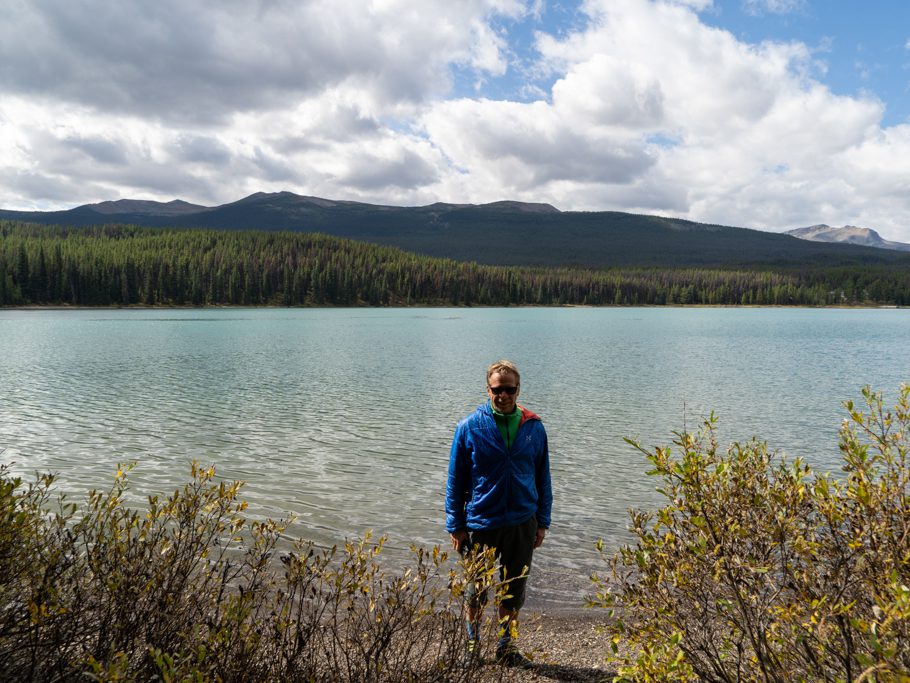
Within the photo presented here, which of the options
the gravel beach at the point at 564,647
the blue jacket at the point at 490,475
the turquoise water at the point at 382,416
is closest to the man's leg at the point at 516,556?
the blue jacket at the point at 490,475

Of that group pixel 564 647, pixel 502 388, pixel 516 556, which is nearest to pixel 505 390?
pixel 502 388

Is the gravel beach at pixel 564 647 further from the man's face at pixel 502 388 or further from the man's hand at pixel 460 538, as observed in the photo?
the man's face at pixel 502 388

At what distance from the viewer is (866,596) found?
4.41 m

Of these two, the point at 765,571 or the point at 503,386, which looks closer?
the point at 765,571

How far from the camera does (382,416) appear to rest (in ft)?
80.6

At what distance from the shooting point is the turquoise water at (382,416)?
45.9ft

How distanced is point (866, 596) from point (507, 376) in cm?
358

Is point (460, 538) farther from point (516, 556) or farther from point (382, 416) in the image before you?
point (382, 416)

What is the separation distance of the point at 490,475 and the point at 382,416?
1817cm

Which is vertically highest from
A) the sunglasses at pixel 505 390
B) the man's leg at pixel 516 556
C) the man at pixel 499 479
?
the sunglasses at pixel 505 390

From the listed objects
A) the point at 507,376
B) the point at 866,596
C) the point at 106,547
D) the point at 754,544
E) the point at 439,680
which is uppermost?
the point at 507,376

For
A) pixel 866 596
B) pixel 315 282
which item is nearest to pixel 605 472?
pixel 866 596

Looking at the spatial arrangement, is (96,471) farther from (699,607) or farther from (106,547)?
(699,607)

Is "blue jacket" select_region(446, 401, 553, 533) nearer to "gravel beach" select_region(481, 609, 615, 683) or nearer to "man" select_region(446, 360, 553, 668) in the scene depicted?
"man" select_region(446, 360, 553, 668)
